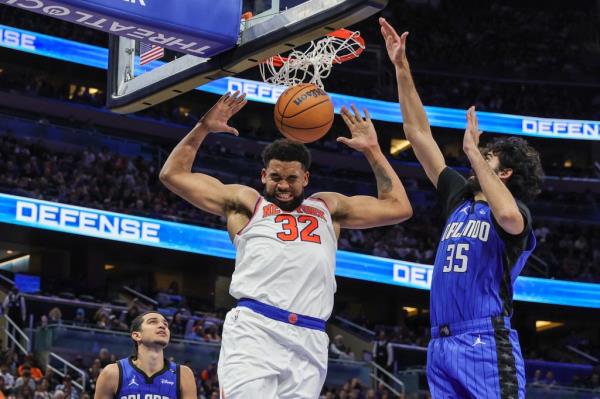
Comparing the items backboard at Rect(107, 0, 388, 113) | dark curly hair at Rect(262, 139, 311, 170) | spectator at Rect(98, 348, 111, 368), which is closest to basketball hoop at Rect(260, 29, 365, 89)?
backboard at Rect(107, 0, 388, 113)

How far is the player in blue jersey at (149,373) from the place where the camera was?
748cm

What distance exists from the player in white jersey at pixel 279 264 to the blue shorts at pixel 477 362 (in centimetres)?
61

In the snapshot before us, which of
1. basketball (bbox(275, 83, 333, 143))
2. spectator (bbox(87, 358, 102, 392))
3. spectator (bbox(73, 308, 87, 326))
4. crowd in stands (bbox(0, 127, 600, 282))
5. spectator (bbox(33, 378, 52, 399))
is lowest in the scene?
spectator (bbox(33, 378, 52, 399))

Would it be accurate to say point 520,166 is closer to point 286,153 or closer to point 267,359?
point 286,153

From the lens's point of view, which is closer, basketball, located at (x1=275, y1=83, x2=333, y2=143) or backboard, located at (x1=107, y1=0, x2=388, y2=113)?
backboard, located at (x1=107, y1=0, x2=388, y2=113)

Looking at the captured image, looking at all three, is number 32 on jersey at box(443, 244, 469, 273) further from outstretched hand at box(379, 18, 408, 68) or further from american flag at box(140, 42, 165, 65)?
american flag at box(140, 42, 165, 65)

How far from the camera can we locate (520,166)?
515cm

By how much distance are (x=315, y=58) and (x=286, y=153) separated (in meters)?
2.12

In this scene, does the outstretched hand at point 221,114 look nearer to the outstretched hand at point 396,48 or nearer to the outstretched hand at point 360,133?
the outstretched hand at point 360,133

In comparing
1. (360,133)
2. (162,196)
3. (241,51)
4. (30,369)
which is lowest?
(30,369)

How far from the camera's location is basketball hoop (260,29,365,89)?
724cm

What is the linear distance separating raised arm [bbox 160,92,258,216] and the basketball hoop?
1.36 m

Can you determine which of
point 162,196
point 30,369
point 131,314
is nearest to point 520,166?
point 30,369

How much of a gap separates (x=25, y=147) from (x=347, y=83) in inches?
478
